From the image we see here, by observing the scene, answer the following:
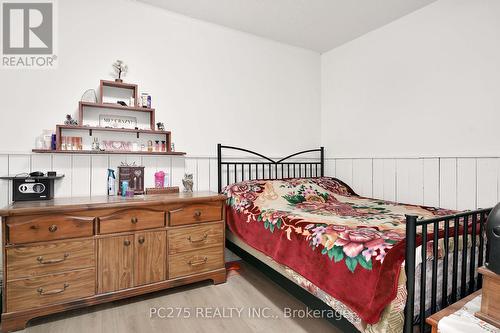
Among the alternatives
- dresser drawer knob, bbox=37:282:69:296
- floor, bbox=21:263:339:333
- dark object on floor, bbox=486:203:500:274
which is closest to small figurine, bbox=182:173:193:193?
floor, bbox=21:263:339:333

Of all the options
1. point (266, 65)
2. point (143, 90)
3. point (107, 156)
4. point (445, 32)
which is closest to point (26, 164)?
point (107, 156)

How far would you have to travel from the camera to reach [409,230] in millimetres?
1127

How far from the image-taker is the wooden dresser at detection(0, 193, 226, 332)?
5.46ft

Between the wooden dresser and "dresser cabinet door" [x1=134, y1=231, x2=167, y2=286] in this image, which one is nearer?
the wooden dresser

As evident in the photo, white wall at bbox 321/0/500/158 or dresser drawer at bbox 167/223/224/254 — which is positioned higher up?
white wall at bbox 321/0/500/158

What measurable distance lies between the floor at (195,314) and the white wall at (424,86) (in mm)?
1821

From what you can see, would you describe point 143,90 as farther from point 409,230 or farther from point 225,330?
point 409,230

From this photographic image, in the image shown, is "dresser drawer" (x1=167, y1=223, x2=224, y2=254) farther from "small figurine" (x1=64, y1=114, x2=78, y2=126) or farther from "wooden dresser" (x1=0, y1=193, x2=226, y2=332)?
"small figurine" (x1=64, y1=114, x2=78, y2=126)

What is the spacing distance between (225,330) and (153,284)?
2.18 ft

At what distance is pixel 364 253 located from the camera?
125 centimetres

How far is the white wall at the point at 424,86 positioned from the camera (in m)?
2.10

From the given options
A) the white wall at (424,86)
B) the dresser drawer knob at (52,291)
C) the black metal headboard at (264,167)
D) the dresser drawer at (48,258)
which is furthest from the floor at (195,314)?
the white wall at (424,86)

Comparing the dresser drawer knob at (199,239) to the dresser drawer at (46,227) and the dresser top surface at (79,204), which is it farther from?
the dresser drawer at (46,227)

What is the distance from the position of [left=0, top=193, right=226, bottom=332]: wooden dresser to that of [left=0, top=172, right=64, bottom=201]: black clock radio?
17 centimetres
